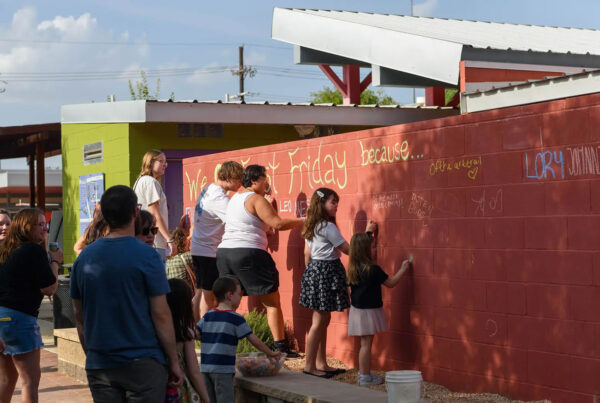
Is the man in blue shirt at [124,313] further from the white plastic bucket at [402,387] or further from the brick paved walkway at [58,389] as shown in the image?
the brick paved walkway at [58,389]

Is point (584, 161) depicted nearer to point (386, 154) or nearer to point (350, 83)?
point (386, 154)

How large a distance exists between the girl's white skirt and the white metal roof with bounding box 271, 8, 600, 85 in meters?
7.21

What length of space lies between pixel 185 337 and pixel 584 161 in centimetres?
287

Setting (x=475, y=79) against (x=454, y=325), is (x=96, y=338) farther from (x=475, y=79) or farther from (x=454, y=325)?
(x=475, y=79)

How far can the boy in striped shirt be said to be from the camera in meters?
6.75

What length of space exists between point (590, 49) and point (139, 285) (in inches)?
524

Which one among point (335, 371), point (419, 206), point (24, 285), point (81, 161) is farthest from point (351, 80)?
point (24, 285)

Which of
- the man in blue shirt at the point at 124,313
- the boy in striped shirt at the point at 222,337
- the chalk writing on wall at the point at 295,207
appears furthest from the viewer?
the chalk writing on wall at the point at 295,207

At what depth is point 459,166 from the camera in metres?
7.37

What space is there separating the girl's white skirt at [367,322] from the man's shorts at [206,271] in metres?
1.76

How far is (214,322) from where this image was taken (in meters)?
6.76

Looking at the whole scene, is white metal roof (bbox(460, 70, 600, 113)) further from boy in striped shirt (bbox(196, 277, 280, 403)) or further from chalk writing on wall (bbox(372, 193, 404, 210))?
boy in striped shirt (bbox(196, 277, 280, 403))

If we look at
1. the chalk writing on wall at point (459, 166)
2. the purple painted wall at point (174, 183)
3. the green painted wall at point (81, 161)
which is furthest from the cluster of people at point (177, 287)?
the green painted wall at point (81, 161)

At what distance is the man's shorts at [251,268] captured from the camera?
343 inches
